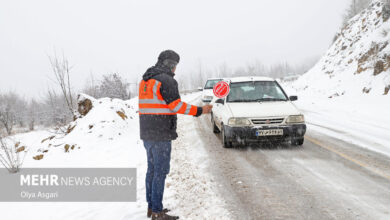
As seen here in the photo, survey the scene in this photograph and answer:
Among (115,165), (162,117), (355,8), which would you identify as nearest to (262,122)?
(162,117)

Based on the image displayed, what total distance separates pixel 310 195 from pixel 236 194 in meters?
1.07

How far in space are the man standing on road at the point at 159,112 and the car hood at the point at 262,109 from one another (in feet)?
9.46

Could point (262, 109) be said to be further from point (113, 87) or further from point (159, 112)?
point (113, 87)

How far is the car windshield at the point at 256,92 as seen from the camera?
6392mm

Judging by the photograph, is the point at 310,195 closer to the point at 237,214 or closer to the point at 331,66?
the point at 237,214

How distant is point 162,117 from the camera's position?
2.83 m

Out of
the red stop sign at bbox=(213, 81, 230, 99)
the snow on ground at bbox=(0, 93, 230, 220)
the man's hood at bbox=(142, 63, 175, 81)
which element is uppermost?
the man's hood at bbox=(142, 63, 175, 81)

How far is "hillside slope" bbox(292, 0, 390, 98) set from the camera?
13984 millimetres

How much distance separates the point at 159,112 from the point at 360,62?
63.0 feet

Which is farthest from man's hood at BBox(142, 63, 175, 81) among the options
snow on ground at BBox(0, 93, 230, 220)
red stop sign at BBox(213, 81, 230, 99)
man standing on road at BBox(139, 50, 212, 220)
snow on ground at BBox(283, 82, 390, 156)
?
snow on ground at BBox(283, 82, 390, 156)

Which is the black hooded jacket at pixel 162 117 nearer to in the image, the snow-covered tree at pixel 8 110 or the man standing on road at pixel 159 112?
the man standing on road at pixel 159 112

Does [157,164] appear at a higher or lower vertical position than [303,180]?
higher

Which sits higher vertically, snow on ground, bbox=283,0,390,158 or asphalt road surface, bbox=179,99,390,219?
snow on ground, bbox=283,0,390,158

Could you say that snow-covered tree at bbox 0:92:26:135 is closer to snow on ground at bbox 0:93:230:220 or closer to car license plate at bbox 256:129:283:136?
snow on ground at bbox 0:93:230:220
